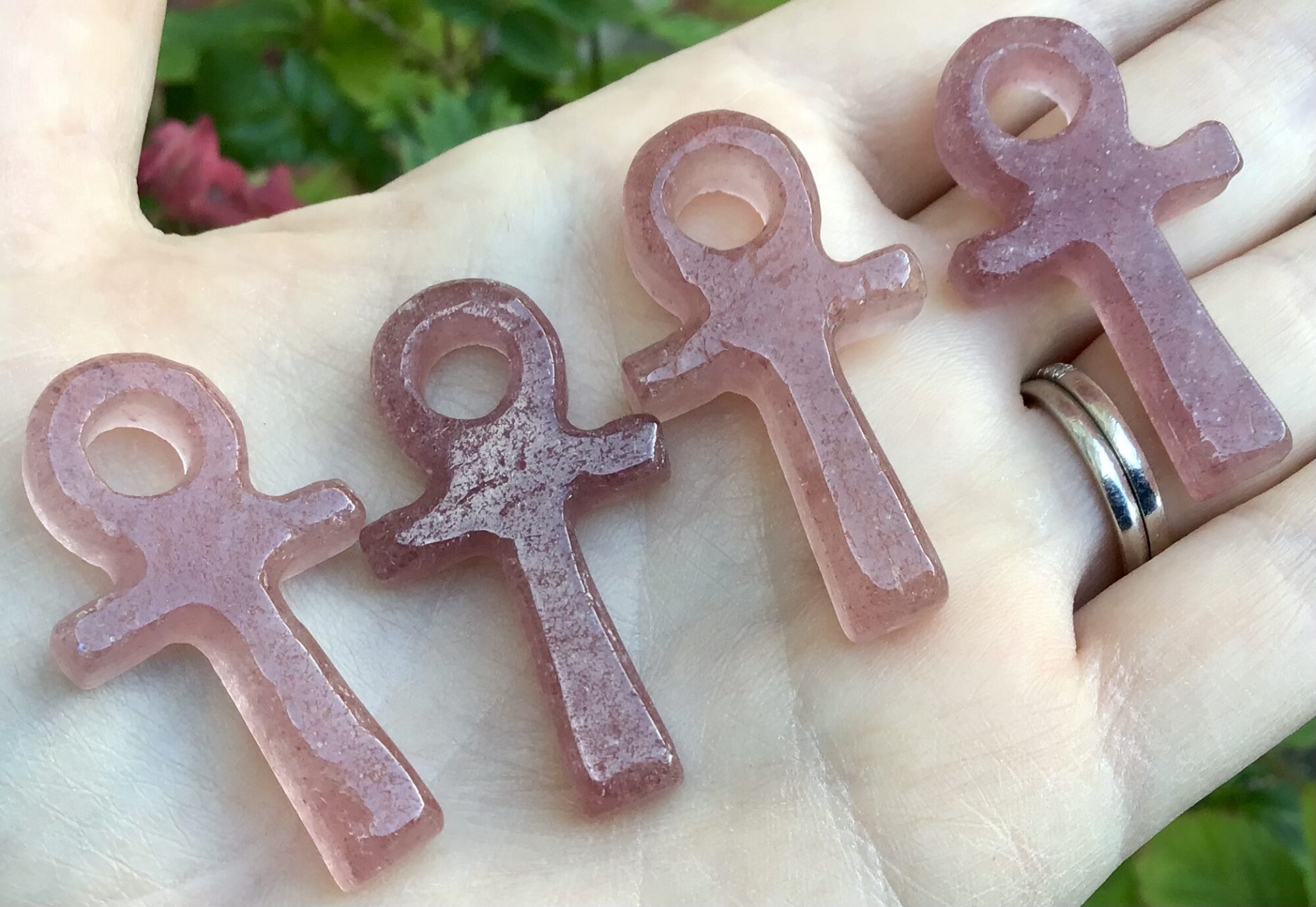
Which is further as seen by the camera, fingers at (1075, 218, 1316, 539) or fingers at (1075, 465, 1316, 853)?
fingers at (1075, 218, 1316, 539)

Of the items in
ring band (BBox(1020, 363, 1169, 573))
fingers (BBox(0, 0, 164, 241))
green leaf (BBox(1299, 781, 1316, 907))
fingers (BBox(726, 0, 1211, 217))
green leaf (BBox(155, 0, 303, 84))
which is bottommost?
green leaf (BBox(1299, 781, 1316, 907))

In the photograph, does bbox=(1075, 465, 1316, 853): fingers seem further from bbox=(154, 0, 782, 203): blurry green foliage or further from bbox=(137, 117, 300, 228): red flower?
bbox=(137, 117, 300, 228): red flower

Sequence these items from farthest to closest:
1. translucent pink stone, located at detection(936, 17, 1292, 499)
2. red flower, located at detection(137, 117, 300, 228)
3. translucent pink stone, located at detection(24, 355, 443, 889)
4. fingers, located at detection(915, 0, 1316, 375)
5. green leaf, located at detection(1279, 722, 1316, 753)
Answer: green leaf, located at detection(1279, 722, 1316, 753)
red flower, located at detection(137, 117, 300, 228)
fingers, located at detection(915, 0, 1316, 375)
translucent pink stone, located at detection(936, 17, 1292, 499)
translucent pink stone, located at detection(24, 355, 443, 889)

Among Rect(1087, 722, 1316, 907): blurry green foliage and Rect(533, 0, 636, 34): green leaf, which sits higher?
Rect(533, 0, 636, 34): green leaf

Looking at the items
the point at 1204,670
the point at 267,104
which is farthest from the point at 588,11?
the point at 1204,670

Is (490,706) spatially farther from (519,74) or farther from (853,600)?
(519,74)

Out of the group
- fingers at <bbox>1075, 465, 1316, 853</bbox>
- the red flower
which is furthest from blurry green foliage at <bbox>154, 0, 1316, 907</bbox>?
fingers at <bbox>1075, 465, 1316, 853</bbox>

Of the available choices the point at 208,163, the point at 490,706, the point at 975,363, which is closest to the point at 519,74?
the point at 208,163
